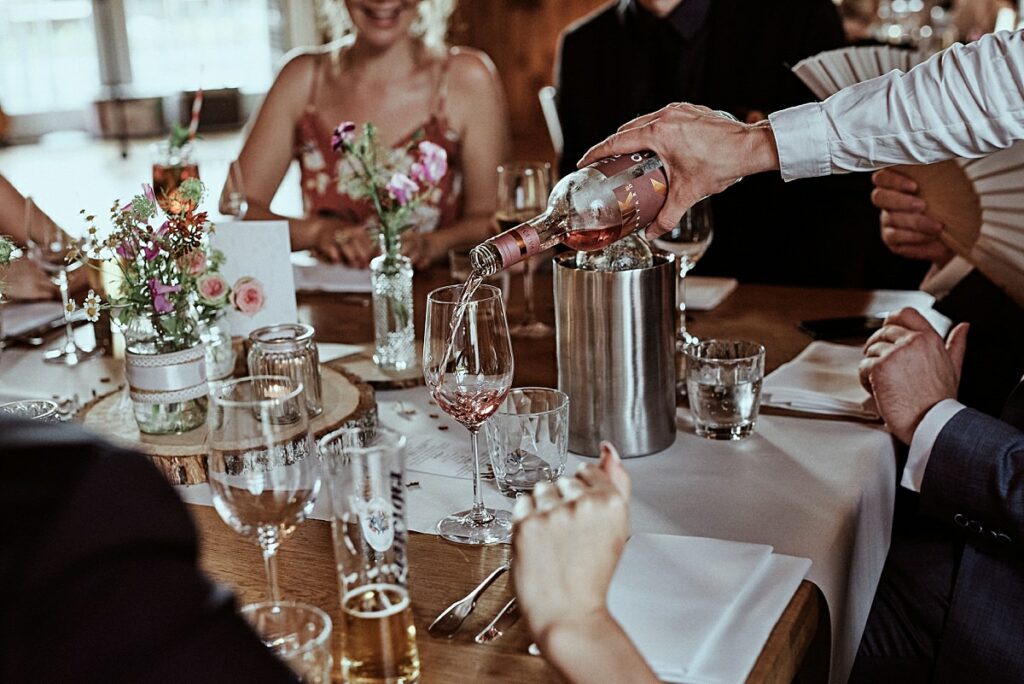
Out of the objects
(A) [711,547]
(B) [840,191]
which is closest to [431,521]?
(A) [711,547]

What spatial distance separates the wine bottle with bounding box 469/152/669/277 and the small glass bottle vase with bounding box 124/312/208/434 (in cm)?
49

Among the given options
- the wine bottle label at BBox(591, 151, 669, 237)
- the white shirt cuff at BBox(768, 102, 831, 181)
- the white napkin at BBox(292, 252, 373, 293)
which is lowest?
the white napkin at BBox(292, 252, 373, 293)

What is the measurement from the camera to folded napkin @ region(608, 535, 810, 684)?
895 mm

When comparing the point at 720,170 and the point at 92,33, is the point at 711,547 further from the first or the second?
the point at 92,33

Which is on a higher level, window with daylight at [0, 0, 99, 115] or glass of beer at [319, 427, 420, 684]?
window with daylight at [0, 0, 99, 115]

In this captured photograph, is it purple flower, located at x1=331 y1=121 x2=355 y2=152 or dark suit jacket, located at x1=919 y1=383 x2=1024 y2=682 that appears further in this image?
purple flower, located at x1=331 y1=121 x2=355 y2=152

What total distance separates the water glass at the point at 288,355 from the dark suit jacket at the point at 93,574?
0.84 m

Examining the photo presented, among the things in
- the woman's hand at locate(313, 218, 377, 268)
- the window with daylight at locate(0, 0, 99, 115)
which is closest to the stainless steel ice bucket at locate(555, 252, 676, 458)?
Result: the woman's hand at locate(313, 218, 377, 268)

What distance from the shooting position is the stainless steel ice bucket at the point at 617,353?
1337 mm

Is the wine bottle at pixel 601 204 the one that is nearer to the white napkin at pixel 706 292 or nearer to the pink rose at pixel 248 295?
the pink rose at pixel 248 295

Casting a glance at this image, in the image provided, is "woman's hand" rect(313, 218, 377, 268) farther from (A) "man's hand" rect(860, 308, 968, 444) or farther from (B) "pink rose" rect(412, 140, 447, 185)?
(A) "man's hand" rect(860, 308, 968, 444)

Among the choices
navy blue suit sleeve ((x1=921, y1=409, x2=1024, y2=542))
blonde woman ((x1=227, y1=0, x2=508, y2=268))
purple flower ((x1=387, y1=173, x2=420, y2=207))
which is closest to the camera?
navy blue suit sleeve ((x1=921, y1=409, x2=1024, y2=542))

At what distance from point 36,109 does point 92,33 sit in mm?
931

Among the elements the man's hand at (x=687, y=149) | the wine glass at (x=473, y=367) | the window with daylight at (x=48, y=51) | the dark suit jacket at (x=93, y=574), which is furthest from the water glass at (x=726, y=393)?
the window with daylight at (x=48, y=51)
